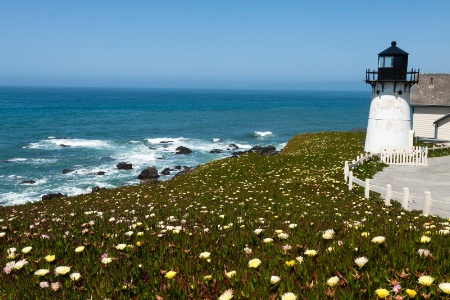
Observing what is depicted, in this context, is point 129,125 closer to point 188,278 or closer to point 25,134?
point 25,134

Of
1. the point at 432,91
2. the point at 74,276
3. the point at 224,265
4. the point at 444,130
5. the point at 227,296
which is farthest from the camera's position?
the point at 432,91

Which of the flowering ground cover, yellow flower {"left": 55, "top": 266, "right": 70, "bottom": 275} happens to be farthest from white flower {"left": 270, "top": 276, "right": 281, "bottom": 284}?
yellow flower {"left": 55, "top": 266, "right": 70, "bottom": 275}

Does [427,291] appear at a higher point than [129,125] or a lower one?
higher

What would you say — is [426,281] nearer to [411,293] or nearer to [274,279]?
[411,293]

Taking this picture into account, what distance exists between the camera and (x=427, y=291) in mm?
3006

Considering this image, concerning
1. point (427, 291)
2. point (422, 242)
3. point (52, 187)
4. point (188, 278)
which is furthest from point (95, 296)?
point (52, 187)

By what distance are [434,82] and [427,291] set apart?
5825 centimetres

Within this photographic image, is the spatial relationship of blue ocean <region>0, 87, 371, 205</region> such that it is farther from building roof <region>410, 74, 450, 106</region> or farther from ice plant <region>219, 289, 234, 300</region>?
ice plant <region>219, 289, 234, 300</region>

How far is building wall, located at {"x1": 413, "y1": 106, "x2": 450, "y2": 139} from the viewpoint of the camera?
51344 mm

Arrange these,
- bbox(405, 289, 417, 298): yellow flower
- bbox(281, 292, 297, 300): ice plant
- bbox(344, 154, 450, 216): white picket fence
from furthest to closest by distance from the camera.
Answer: bbox(344, 154, 450, 216): white picket fence < bbox(281, 292, 297, 300): ice plant < bbox(405, 289, 417, 298): yellow flower

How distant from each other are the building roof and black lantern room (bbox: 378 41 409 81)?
2179cm

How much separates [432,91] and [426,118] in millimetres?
4039

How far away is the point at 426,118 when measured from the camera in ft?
171

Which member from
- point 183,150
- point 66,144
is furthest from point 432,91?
point 66,144
